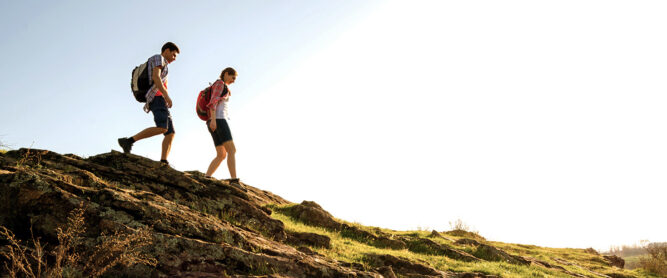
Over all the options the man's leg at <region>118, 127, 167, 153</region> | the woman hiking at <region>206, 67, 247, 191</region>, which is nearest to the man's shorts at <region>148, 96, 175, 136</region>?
the man's leg at <region>118, 127, 167, 153</region>

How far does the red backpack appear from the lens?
466 inches

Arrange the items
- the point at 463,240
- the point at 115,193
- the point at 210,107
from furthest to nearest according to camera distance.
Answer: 1. the point at 463,240
2. the point at 210,107
3. the point at 115,193

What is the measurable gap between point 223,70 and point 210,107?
1213 millimetres

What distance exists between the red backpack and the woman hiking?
194 mm

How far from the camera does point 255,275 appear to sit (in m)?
5.75

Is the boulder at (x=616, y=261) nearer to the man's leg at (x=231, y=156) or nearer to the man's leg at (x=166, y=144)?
the man's leg at (x=231, y=156)

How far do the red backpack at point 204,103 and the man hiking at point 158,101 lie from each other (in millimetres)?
2281

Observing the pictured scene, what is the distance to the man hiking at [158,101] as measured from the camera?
9.14 metres

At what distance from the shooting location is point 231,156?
38.4 feet

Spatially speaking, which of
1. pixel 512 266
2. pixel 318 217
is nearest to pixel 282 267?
pixel 318 217

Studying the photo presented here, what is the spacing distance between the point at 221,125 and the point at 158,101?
8.04 ft

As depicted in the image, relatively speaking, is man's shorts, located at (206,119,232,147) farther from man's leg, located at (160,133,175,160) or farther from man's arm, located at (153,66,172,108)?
man's arm, located at (153,66,172,108)

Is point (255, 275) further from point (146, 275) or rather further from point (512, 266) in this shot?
point (512, 266)

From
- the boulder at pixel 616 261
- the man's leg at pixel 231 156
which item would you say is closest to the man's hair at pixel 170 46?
the man's leg at pixel 231 156
